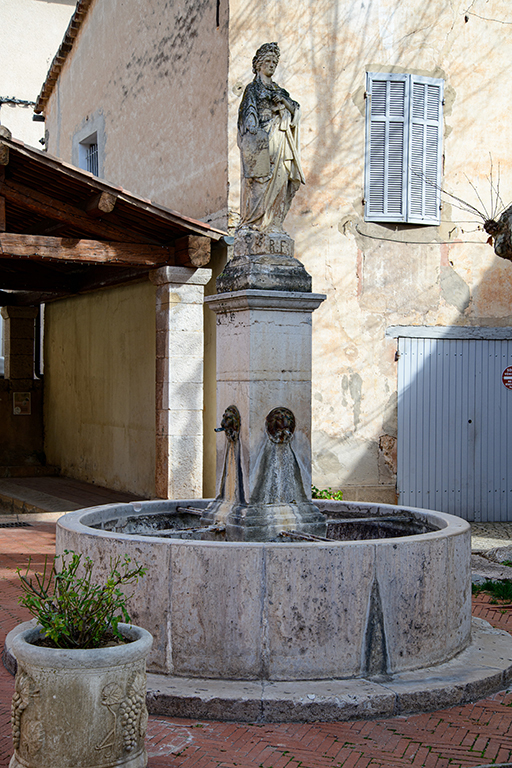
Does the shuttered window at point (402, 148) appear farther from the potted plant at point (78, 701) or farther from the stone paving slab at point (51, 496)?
the potted plant at point (78, 701)

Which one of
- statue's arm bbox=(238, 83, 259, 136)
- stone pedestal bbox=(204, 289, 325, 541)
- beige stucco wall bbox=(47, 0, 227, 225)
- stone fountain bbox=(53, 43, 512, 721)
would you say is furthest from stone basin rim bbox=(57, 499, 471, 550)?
beige stucco wall bbox=(47, 0, 227, 225)

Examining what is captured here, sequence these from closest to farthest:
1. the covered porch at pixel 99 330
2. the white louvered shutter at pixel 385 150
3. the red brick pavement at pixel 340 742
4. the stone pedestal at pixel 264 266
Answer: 1. the red brick pavement at pixel 340 742
2. the stone pedestal at pixel 264 266
3. the covered porch at pixel 99 330
4. the white louvered shutter at pixel 385 150

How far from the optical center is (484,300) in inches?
460

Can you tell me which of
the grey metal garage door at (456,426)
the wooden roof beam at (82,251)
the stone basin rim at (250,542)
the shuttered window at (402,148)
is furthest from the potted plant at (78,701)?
the shuttered window at (402,148)

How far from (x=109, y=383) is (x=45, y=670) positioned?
35.0 feet

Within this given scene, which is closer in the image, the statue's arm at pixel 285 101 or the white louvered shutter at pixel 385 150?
the statue's arm at pixel 285 101

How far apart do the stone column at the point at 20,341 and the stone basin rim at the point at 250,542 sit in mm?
10278

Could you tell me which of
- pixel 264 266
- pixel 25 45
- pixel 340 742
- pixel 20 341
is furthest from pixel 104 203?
pixel 25 45

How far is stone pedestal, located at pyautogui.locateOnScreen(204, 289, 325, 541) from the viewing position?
227 inches

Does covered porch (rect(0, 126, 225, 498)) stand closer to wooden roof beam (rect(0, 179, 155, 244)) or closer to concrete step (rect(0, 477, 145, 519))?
wooden roof beam (rect(0, 179, 155, 244))

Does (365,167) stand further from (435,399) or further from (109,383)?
(109,383)

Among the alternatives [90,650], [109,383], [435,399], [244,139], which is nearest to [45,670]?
[90,650]

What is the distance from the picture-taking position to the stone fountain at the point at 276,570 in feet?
15.3

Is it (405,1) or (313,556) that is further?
(405,1)
